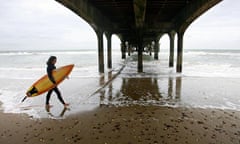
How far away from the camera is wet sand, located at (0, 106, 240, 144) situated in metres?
3.12

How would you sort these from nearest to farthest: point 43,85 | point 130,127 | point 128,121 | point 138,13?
point 130,127, point 128,121, point 43,85, point 138,13

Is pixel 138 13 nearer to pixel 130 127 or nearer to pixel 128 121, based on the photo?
pixel 128 121

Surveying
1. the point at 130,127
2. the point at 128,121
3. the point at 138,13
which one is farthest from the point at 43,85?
the point at 138,13

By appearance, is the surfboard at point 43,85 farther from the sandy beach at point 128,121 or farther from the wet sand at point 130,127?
the wet sand at point 130,127

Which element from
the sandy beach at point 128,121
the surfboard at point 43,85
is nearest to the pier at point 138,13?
the surfboard at point 43,85

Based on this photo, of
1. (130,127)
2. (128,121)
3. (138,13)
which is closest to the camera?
(130,127)

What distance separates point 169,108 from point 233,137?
1.83m

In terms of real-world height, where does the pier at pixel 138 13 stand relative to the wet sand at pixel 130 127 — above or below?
above

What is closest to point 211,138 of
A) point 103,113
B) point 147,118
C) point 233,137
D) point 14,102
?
point 233,137

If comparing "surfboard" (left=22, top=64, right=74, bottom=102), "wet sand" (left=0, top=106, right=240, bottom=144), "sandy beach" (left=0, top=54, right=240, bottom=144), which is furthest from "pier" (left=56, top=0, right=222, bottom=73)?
"wet sand" (left=0, top=106, right=240, bottom=144)

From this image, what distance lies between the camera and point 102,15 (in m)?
11.3

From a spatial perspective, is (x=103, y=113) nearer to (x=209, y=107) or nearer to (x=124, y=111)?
(x=124, y=111)

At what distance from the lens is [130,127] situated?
3598 mm

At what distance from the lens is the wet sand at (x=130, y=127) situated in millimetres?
3119
